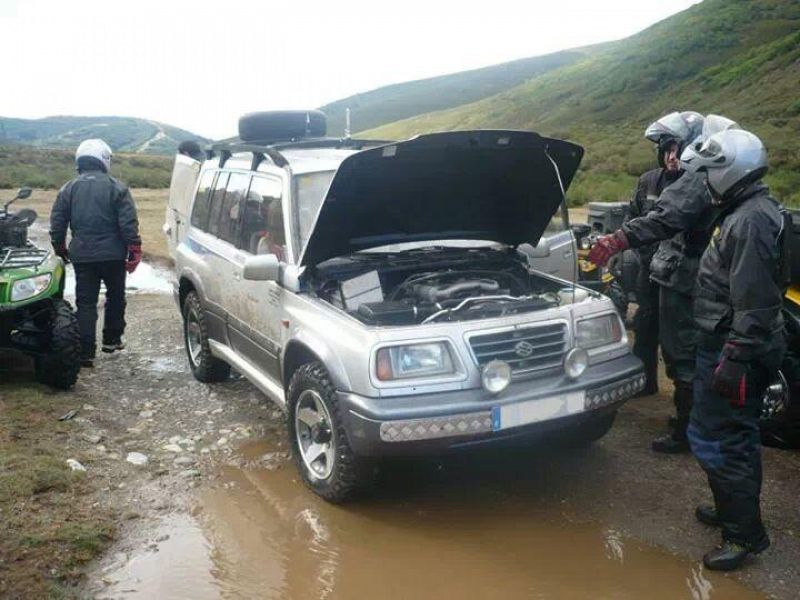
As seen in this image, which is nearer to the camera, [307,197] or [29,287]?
[307,197]

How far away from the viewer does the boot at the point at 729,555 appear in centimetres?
361

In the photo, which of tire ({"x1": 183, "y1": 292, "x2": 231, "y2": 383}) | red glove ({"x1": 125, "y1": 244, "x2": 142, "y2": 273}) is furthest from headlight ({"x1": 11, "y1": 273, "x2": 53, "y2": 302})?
tire ({"x1": 183, "y1": 292, "x2": 231, "y2": 383})

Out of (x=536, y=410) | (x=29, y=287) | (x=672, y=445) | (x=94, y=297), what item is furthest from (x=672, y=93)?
(x=536, y=410)

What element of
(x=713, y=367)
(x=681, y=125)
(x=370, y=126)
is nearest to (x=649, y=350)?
(x=681, y=125)

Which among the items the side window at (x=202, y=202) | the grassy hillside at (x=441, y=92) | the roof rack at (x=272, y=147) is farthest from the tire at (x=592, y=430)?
the grassy hillside at (x=441, y=92)

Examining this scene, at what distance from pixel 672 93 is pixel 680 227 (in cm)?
4710

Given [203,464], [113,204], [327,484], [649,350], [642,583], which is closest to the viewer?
[642,583]

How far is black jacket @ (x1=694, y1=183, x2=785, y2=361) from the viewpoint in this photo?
3.38 metres

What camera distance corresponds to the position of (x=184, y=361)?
738 centimetres

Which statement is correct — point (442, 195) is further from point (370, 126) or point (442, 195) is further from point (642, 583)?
point (370, 126)

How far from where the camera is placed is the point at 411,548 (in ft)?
13.0

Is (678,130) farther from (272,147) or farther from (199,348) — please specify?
(199,348)

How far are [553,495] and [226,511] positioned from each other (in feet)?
5.98

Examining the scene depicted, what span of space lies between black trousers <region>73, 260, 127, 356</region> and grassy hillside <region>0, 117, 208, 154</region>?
94.6 metres
